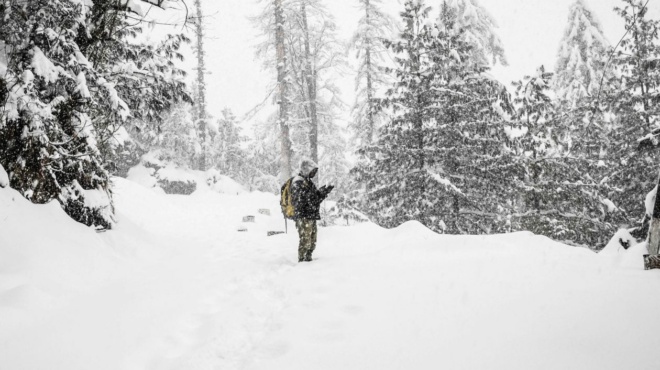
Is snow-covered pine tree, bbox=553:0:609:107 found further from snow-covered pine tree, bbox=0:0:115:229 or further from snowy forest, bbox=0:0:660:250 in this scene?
snow-covered pine tree, bbox=0:0:115:229

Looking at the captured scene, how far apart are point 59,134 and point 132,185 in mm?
11871

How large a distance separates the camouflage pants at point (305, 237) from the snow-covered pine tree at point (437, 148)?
4.79 meters

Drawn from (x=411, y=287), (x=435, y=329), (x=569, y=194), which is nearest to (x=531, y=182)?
(x=569, y=194)

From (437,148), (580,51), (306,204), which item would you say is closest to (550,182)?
(437,148)

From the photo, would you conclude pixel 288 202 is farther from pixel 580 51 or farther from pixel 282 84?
pixel 580 51

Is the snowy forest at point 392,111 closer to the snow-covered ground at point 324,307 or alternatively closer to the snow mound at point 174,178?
the snow mound at point 174,178

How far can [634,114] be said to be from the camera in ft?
40.7

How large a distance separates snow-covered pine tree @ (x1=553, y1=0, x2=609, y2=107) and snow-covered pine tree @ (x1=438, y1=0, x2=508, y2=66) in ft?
18.6

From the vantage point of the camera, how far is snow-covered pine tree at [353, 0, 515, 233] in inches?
404

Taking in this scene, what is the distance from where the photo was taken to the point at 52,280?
386 cm

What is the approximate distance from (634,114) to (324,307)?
Result: 14637mm

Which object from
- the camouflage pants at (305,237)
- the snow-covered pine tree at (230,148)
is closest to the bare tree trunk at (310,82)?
the camouflage pants at (305,237)

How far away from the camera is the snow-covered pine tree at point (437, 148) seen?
10.3 meters

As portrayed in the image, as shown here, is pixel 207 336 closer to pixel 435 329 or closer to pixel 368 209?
pixel 435 329
